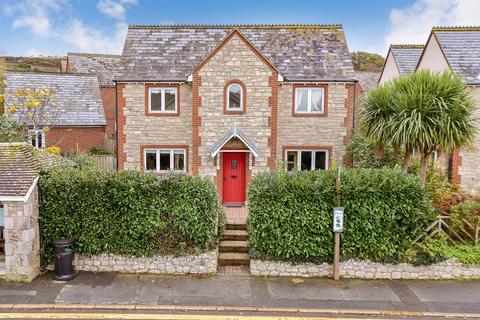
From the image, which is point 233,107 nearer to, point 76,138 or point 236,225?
point 236,225

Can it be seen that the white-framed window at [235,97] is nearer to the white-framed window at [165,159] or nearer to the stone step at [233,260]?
the white-framed window at [165,159]

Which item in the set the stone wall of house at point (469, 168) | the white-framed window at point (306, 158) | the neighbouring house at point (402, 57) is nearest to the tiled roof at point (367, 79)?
the neighbouring house at point (402, 57)

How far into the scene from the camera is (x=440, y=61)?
17.2m

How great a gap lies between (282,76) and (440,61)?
8.06m

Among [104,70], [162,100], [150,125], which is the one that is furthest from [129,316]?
[104,70]

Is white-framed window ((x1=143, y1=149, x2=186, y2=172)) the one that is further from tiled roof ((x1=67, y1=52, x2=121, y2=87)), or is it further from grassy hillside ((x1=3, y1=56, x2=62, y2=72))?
grassy hillside ((x1=3, y1=56, x2=62, y2=72))

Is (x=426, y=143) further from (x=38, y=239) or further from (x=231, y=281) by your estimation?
(x=38, y=239)

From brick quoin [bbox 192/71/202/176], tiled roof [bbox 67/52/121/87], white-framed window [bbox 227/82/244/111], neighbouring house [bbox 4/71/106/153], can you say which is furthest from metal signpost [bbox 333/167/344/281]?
tiled roof [bbox 67/52/121/87]

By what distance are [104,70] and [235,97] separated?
2623cm

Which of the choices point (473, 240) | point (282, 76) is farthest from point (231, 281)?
point (282, 76)

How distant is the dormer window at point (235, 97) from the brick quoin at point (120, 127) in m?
4.72

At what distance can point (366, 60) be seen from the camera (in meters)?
64.9

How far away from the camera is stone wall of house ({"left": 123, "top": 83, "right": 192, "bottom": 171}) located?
16.2 metres

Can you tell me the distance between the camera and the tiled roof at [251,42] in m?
16.3
